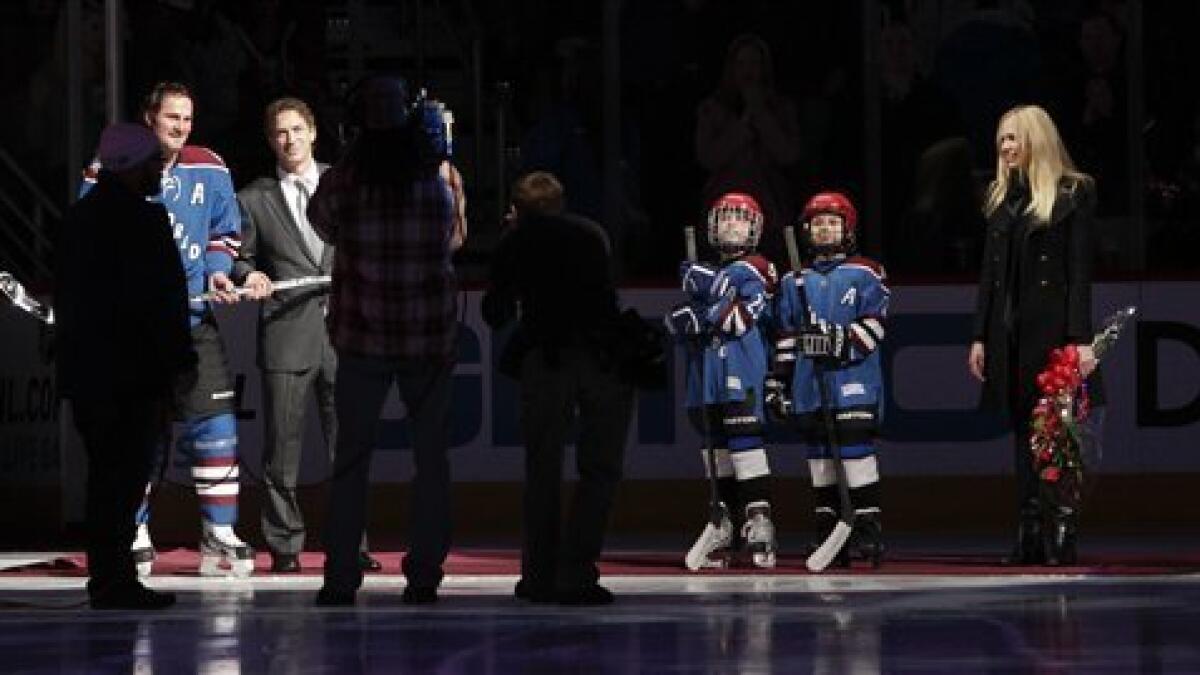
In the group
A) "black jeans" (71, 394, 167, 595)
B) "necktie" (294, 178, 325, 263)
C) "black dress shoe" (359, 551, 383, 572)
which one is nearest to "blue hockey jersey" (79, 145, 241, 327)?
"necktie" (294, 178, 325, 263)

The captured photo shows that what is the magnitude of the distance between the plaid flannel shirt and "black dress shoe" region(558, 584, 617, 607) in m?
1.03

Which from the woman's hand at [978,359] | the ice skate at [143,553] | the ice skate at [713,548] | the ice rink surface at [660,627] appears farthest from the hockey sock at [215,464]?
the woman's hand at [978,359]

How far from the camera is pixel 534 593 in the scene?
15.2m

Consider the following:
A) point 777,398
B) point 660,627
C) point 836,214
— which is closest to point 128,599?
point 660,627

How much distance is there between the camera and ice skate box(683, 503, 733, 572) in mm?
17094

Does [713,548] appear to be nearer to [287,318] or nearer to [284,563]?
[284,563]

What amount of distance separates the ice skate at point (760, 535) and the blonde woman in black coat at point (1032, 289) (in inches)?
43.8

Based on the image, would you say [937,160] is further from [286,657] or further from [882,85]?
[286,657]

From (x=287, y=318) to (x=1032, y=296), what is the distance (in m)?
3.30

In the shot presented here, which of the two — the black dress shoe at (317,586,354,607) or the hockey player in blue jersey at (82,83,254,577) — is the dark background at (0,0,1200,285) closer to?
the hockey player in blue jersey at (82,83,254,577)

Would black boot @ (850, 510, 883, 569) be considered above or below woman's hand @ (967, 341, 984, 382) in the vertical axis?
below

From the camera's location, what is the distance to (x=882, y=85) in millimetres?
20406

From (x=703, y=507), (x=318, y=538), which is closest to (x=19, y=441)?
(x=318, y=538)

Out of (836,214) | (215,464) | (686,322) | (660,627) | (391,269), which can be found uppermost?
(836,214)
